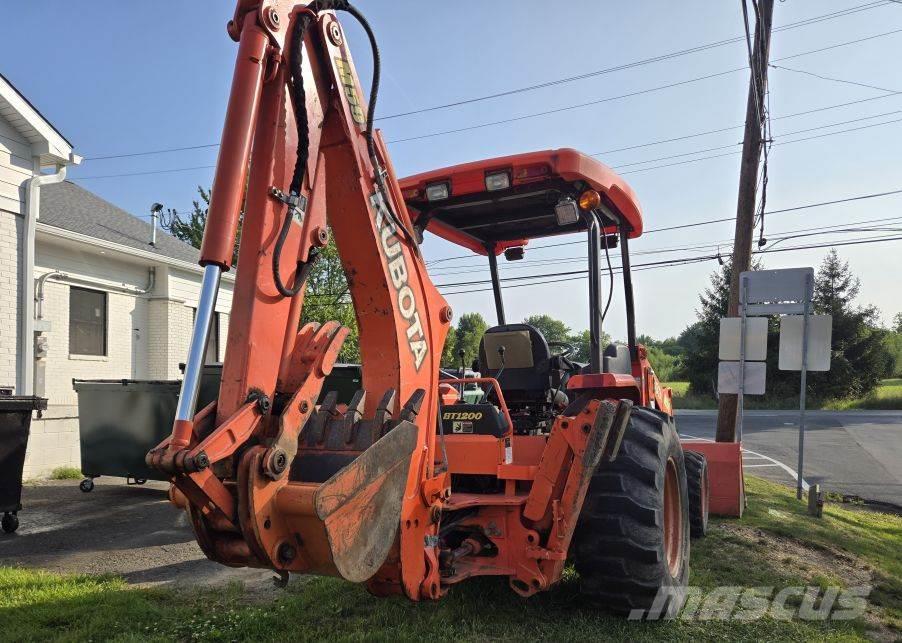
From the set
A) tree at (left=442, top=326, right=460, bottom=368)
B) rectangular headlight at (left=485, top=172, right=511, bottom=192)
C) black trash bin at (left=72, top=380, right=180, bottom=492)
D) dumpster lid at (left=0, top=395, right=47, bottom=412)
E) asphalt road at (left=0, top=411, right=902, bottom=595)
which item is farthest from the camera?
tree at (left=442, top=326, right=460, bottom=368)

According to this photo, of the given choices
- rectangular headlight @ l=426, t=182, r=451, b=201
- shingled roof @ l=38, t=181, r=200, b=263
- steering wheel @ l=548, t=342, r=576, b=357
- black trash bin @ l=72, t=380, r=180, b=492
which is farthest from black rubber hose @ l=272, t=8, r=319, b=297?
shingled roof @ l=38, t=181, r=200, b=263

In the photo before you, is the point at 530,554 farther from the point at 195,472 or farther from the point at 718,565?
the point at 718,565

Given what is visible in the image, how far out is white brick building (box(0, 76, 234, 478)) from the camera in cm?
1026

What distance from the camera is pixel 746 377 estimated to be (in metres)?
9.58

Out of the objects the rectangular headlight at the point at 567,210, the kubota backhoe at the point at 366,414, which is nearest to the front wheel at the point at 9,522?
the kubota backhoe at the point at 366,414

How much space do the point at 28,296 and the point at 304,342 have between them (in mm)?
9188

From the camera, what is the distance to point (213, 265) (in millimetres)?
2609

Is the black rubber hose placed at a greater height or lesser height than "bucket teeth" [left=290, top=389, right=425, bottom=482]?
greater

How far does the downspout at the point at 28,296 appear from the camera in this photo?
33.6 feet

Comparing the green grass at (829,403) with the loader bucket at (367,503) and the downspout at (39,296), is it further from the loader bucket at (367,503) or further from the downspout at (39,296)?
the loader bucket at (367,503)

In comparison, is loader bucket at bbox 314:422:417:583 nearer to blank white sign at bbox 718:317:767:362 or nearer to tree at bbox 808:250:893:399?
blank white sign at bbox 718:317:767:362

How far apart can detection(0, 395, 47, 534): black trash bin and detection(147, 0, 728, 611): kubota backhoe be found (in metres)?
5.17

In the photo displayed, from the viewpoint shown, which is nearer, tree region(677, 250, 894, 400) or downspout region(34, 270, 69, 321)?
downspout region(34, 270, 69, 321)

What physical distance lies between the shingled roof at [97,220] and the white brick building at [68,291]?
0.05 metres
